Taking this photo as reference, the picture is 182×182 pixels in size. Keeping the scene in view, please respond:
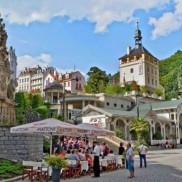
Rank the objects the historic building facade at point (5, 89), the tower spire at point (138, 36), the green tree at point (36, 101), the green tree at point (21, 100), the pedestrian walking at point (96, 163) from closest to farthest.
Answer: the pedestrian walking at point (96, 163) → the historic building facade at point (5, 89) → the green tree at point (21, 100) → the green tree at point (36, 101) → the tower spire at point (138, 36)

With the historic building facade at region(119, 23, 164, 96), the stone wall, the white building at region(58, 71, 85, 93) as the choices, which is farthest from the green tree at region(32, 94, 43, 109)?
the stone wall

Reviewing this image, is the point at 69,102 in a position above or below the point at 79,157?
above

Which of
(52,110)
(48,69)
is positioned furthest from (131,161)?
(48,69)

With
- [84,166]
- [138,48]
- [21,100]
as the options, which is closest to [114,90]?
[138,48]

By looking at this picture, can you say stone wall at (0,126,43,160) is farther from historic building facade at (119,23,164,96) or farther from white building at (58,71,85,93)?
white building at (58,71,85,93)

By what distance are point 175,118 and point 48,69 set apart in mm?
69790

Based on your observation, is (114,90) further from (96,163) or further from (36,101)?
(96,163)

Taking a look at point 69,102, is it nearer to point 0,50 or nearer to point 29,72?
point 0,50

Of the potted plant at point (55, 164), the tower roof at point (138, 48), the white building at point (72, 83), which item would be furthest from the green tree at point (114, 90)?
the potted plant at point (55, 164)

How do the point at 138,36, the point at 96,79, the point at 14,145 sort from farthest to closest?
the point at 138,36 < the point at 96,79 < the point at 14,145

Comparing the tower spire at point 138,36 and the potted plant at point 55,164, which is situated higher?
the tower spire at point 138,36

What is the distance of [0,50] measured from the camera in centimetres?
2197

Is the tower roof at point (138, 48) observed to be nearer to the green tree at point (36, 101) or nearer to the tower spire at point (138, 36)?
the tower spire at point (138, 36)

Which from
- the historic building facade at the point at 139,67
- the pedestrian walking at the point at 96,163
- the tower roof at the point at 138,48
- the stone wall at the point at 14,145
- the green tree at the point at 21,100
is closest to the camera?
the pedestrian walking at the point at 96,163
